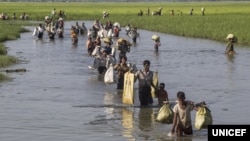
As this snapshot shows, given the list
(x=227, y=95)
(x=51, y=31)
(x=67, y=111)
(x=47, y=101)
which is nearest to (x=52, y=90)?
(x=47, y=101)

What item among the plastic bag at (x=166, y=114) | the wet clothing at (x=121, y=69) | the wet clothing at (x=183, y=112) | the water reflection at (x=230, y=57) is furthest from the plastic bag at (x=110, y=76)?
the water reflection at (x=230, y=57)

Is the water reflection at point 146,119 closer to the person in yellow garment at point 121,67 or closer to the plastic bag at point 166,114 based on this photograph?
the plastic bag at point 166,114

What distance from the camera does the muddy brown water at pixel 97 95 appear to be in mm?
15500

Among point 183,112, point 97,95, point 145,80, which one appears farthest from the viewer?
point 97,95

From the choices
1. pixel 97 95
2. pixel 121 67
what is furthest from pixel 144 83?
pixel 97 95

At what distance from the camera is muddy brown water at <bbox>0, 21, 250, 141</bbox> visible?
15500 millimetres

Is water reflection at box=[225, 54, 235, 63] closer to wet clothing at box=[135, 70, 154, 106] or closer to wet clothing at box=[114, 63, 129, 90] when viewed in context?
wet clothing at box=[114, 63, 129, 90]

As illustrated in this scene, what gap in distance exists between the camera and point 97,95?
2147 centimetres

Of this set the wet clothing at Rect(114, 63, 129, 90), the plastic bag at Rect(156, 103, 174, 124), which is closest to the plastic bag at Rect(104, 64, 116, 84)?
the wet clothing at Rect(114, 63, 129, 90)

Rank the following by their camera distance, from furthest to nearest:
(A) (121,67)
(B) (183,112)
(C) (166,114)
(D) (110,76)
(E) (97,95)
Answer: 1. (D) (110,76)
2. (E) (97,95)
3. (A) (121,67)
4. (C) (166,114)
5. (B) (183,112)

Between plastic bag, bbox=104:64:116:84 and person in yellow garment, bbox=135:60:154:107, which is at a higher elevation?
person in yellow garment, bbox=135:60:154:107

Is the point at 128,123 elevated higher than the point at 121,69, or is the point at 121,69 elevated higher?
the point at 121,69

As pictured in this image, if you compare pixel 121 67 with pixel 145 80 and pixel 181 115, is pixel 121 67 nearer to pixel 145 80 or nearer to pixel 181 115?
pixel 145 80

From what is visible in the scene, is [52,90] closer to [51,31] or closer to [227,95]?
[227,95]
